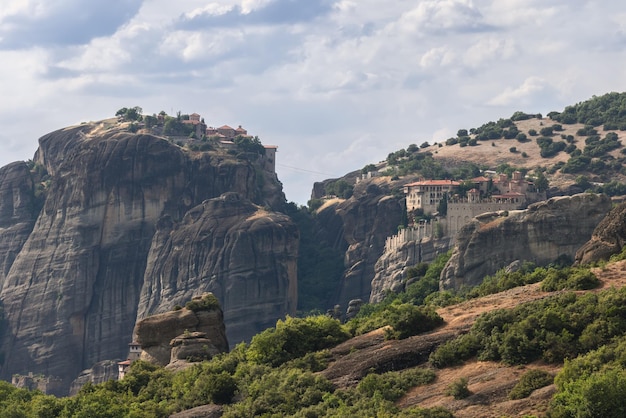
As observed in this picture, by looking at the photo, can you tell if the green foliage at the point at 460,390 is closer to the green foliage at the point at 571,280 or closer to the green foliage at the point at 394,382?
the green foliage at the point at 394,382

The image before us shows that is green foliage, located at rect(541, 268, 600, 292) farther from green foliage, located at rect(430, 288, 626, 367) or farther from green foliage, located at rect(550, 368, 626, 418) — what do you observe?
green foliage, located at rect(550, 368, 626, 418)

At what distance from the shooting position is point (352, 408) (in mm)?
74500

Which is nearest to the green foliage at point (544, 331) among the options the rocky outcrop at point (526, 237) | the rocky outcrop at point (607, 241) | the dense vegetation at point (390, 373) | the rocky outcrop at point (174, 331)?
the dense vegetation at point (390, 373)

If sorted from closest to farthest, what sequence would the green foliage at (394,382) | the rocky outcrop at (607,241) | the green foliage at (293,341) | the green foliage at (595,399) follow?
the green foliage at (595,399) → the green foliage at (394,382) → the green foliage at (293,341) → the rocky outcrop at (607,241)

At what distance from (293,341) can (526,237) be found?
271 ft

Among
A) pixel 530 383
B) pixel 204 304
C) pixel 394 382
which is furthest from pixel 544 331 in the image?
pixel 204 304

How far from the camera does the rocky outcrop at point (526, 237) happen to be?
16438 cm

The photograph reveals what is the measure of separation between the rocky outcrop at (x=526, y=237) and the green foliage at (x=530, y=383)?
91948 millimetres

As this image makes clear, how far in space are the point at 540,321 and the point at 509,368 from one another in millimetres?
3263

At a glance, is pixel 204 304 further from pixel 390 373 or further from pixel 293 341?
pixel 390 373

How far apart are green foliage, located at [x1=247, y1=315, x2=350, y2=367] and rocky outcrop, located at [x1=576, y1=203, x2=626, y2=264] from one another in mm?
19160

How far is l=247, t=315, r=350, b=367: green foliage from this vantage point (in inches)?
3565

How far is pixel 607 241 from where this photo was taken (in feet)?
333

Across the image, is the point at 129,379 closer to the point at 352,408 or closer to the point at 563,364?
the point at 352,408
